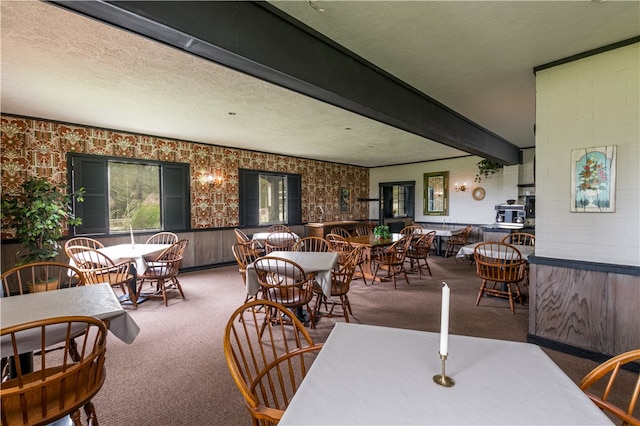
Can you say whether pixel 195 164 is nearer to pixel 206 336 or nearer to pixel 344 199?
pixel 206 336

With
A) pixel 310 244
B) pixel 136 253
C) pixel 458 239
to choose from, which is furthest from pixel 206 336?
pixel 458 239

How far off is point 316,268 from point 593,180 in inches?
103

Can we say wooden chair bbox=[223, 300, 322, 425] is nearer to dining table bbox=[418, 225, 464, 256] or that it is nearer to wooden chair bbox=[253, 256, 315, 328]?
wooden chair bbox=[253, 256, 315, 328]

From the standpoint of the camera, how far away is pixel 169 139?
18.8 ft

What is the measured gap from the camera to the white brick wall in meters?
2.39

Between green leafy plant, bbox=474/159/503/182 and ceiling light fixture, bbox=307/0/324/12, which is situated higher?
ceiling light fixture, bbox=307/0/324/12

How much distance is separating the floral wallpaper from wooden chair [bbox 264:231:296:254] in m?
1.39

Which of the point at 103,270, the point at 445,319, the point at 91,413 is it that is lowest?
the point at 91,413

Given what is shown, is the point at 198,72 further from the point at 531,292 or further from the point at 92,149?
the point at 531,292

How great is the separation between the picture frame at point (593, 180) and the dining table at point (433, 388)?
2069mm

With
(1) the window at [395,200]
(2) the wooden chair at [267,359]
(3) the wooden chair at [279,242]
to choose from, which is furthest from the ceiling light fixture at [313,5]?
(1) the window at [395,200]

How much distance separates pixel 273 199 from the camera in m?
7.74

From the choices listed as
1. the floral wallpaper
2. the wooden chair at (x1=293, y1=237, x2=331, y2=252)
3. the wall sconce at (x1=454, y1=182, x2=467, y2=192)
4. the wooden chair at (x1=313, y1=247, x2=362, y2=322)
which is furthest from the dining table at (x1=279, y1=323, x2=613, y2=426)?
the wall sconce at (x1=454, y1=182, x2=467, y2=192)

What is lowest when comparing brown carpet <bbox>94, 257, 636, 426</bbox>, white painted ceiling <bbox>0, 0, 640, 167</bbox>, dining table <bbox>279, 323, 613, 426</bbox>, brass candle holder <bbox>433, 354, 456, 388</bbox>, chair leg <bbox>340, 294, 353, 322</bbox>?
brown carpet <bbox>94, 257, 636, 426</bbox>
